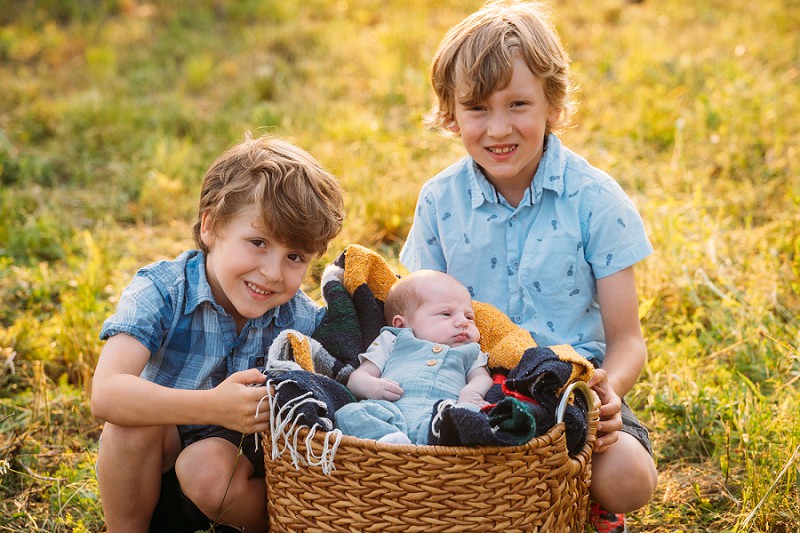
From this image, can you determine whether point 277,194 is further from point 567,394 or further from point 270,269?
point 567,394

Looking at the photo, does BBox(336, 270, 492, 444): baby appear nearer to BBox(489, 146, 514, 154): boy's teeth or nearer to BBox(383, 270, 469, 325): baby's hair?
BBox(383, 270, 469, 325): baby's hair

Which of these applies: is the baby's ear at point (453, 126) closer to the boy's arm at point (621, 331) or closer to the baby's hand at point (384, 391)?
the boy's arm at point (621, 331)

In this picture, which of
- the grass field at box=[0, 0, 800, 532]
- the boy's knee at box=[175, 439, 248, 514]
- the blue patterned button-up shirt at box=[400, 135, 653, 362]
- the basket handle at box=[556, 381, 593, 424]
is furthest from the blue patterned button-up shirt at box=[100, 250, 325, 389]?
the basket handle at box=[556, 381, 593, 424]

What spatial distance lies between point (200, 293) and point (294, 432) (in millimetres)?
568

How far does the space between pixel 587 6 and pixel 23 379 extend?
19.5ft

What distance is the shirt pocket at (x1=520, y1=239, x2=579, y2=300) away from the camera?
2516mm

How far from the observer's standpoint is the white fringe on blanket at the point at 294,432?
1.82 m

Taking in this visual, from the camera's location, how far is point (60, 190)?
4688 millimetres

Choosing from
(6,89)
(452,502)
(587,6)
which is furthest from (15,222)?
(587,6)

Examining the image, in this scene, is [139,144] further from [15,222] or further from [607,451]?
[607,451]

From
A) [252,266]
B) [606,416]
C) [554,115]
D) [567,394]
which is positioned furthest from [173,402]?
[554,115]

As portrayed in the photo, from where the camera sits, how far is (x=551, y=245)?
2.53 m

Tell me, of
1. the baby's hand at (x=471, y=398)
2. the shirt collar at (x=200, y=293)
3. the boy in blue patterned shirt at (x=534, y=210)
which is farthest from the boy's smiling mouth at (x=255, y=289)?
the boy in blue patterned shirt at (x=534, y=210)

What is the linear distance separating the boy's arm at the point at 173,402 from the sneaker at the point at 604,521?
99cm
